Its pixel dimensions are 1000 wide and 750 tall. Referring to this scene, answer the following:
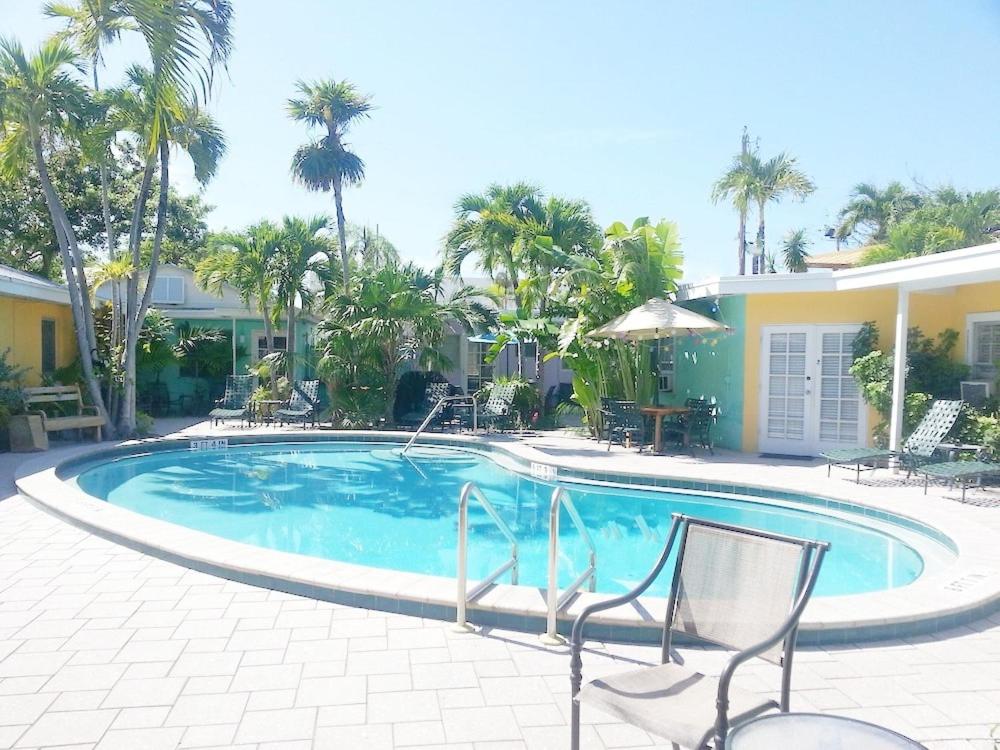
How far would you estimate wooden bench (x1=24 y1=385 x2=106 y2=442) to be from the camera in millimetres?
12680

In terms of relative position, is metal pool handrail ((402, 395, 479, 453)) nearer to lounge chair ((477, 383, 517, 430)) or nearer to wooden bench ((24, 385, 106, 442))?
lounge chair ((477, 383, 517, 430))

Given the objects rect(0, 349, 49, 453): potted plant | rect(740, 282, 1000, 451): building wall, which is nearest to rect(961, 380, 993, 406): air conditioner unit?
rect(740, 282, 1000, 451): building wall

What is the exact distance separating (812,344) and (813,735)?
11363mm

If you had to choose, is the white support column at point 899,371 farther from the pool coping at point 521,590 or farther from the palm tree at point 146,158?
the palm tree at point 146,158

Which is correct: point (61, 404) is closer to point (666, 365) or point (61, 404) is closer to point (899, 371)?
point (666, 365)

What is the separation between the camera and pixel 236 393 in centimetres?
1720

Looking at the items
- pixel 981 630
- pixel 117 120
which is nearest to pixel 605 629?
pixel 981 630

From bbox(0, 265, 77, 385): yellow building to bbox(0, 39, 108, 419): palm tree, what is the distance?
1018mm

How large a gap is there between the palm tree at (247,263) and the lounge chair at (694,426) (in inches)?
366

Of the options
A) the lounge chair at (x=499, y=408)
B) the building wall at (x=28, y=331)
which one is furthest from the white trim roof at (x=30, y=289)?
the lounge chair at (x=499, y=408)

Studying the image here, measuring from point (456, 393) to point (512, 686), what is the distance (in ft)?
47.0

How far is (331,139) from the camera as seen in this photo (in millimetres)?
22672

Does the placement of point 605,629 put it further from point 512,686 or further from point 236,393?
point 236,393

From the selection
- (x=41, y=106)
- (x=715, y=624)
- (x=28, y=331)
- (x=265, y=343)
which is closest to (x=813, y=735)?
(x=715, y=624)
